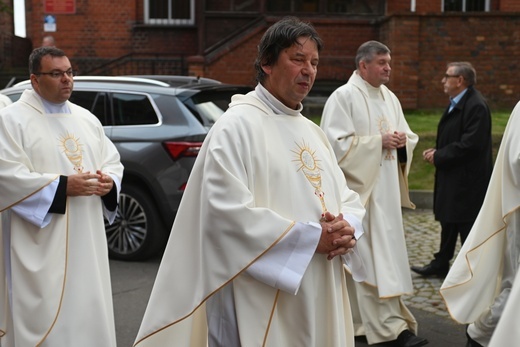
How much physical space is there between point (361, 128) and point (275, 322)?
10.1ft

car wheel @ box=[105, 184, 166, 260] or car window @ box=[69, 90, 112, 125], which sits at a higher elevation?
car window @ box=[69, 90, 112, 125]

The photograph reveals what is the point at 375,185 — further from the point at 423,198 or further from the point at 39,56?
the point at 423,198

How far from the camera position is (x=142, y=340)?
3637 mm

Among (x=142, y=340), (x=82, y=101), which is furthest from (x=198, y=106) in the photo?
(x=142, y=340)

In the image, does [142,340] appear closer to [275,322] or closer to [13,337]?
[275,322]

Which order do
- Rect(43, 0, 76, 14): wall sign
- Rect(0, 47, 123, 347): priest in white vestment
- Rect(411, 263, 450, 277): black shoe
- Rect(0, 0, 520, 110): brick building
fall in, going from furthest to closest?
Rect(43, 0, 76, 14): wall sign < Rect(0, 0, 520, 110): brick building < Rect(411, 263, 450, 277): black shoe < Rect(0, 47, 123, 347): priest in white vestment

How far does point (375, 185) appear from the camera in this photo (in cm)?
623

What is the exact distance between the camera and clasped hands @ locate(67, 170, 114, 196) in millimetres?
4863

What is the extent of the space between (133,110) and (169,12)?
457 inches

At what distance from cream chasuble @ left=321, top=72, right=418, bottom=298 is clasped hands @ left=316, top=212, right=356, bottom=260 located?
8.52 ft

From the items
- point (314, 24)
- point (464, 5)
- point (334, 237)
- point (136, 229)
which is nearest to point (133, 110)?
point (136, 229)

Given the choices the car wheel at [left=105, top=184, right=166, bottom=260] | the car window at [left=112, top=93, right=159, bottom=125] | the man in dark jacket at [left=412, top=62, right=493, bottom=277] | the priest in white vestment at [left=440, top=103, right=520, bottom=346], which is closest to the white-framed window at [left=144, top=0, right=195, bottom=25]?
the car window at [left=112, top=93, right=159, bottom=125]

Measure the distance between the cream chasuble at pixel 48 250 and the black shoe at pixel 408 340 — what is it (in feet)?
7.14

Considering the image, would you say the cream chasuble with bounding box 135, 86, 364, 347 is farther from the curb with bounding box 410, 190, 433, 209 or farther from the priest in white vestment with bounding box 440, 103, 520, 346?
the curb with bounding box 410, 190, 433, 209
